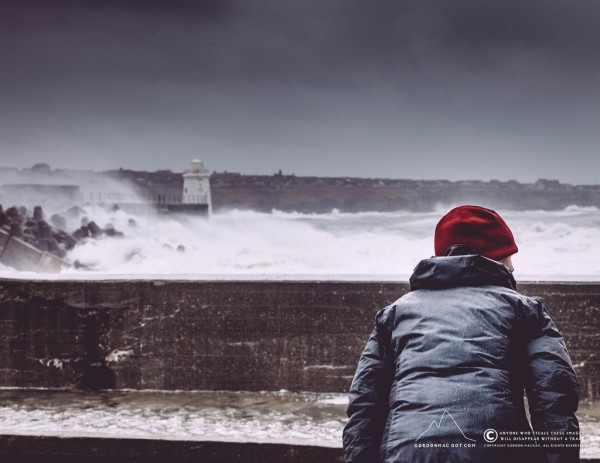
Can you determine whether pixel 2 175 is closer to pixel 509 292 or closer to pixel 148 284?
pixel 148 284

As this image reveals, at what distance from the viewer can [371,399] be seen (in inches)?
87.0

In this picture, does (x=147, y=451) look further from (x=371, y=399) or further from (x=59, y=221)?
(x=59, y=221)

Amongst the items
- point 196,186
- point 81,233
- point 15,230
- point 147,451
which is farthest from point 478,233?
point 196,186

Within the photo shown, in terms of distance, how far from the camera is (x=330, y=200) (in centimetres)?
9862

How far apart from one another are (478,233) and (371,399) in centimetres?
65

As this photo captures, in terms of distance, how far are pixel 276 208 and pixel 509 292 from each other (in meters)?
95.8

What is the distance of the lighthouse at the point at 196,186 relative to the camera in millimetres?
61312

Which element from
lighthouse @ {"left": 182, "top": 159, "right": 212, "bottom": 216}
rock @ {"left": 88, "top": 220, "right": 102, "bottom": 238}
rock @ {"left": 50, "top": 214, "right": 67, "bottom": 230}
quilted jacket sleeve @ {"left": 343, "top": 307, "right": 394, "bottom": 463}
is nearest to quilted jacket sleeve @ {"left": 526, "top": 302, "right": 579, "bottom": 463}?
quilted jacket sleeve @ {"left": 343, "top": 307, "right": 394, "bottom": 463}

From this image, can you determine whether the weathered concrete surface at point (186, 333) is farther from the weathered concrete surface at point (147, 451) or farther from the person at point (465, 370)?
the person at point (465, 370)

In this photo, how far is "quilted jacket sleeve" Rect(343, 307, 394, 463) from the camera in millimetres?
2150

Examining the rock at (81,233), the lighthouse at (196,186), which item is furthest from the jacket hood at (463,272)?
the lighthouse at (196,186)

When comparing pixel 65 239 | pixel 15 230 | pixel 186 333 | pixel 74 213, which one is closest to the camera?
pixel 186 333

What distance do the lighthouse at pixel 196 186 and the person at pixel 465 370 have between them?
194 feet

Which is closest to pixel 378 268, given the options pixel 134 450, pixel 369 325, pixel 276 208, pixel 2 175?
pixel 369 325
